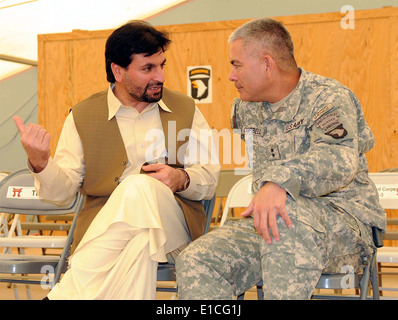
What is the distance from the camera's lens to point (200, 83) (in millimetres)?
6758

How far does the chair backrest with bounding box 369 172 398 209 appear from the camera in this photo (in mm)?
3098

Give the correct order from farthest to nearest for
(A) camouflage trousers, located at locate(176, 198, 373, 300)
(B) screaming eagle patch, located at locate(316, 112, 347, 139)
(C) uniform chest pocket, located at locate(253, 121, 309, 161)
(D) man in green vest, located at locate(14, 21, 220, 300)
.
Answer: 1. (D) man in green vest, located at locate(14, 21, 220, 300)
2. (C) uniform chest pocket, located at locate(253, 121, 309, 161)
3. (B) screaming eagle patch, located at locate(316, 112, 347, 139)
4. (A) camouflage trousers, located at locate(176, 198, 373, 300)

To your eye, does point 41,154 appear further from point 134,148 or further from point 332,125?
point 332,125

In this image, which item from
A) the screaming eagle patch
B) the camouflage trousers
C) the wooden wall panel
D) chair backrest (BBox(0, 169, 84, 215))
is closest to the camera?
the camouflage trousers

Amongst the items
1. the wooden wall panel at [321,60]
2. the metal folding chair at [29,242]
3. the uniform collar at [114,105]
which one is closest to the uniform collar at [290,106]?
the uniform collar at [114,105]

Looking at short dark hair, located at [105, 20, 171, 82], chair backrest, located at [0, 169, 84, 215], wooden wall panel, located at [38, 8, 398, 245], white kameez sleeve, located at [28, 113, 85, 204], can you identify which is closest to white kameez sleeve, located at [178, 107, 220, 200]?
short dark hair, located at [105, 20, 171, 82]

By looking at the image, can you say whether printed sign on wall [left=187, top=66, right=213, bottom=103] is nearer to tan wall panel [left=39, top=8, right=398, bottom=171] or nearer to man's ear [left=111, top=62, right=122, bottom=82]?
tan wall panel [left=39, top=8, right=398, bottom=171]

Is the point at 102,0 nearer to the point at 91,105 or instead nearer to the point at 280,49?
the point at 91,105

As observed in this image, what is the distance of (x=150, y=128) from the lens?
2641mm

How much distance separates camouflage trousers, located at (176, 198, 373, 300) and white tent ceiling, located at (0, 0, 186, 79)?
6.99 m

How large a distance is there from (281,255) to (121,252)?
600 mm

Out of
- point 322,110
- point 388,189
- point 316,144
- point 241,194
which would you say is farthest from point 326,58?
point 316,144
